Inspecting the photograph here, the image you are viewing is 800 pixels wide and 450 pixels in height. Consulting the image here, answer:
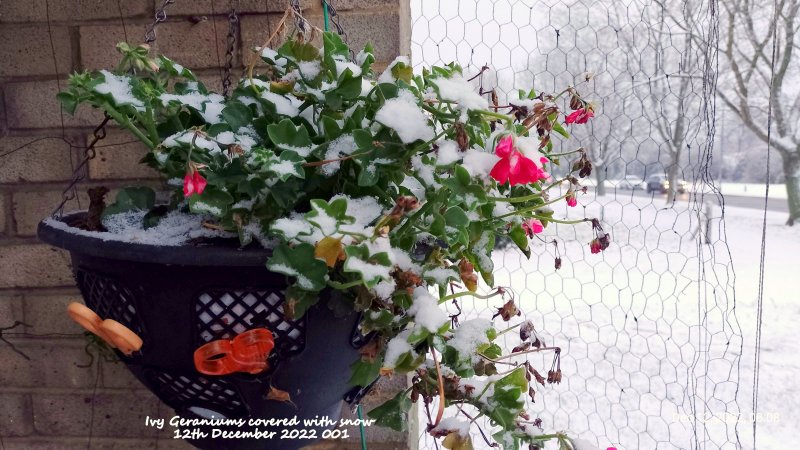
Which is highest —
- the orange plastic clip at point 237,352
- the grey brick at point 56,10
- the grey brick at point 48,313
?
the grey brick at point 56,10

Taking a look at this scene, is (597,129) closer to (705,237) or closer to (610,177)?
(610,177)

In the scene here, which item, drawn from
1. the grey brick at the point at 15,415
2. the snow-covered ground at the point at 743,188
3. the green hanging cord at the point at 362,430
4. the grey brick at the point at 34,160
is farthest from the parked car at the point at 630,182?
the grey brick at the point at 15,415

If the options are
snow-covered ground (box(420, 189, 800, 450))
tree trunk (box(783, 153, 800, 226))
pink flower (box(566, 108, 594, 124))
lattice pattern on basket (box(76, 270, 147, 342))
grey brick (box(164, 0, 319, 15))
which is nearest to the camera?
lattice pattern on basket (box(76, 270, 147, 342))

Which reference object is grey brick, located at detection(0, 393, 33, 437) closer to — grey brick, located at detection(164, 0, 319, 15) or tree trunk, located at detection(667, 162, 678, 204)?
grey brick, located at detection(164, 0, 319, 15)

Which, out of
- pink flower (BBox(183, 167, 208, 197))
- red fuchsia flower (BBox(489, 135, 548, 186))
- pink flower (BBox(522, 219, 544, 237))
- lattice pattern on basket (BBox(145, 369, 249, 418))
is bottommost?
lattice pattern on basket (BBox(145, 369, 249, 418))

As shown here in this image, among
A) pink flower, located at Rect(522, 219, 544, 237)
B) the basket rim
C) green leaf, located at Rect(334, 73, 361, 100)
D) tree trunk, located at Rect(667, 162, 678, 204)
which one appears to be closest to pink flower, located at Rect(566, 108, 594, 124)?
pink flower, located at Rect(522, 219, 544, 237)

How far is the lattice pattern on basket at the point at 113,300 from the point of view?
52 centimetres

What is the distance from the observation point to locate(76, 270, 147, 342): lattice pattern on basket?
516mm

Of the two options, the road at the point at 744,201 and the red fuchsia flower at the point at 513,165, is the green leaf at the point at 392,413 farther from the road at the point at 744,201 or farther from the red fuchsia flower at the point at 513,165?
the road at the point at 744,201

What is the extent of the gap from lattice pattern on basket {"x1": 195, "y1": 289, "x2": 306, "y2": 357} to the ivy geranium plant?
Result: 1.4 inches

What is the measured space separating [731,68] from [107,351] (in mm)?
1701

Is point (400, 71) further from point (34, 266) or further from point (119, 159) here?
point (34, 266)

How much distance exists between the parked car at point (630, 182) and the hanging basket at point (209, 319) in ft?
2.75

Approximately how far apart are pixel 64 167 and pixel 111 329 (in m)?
0.53
